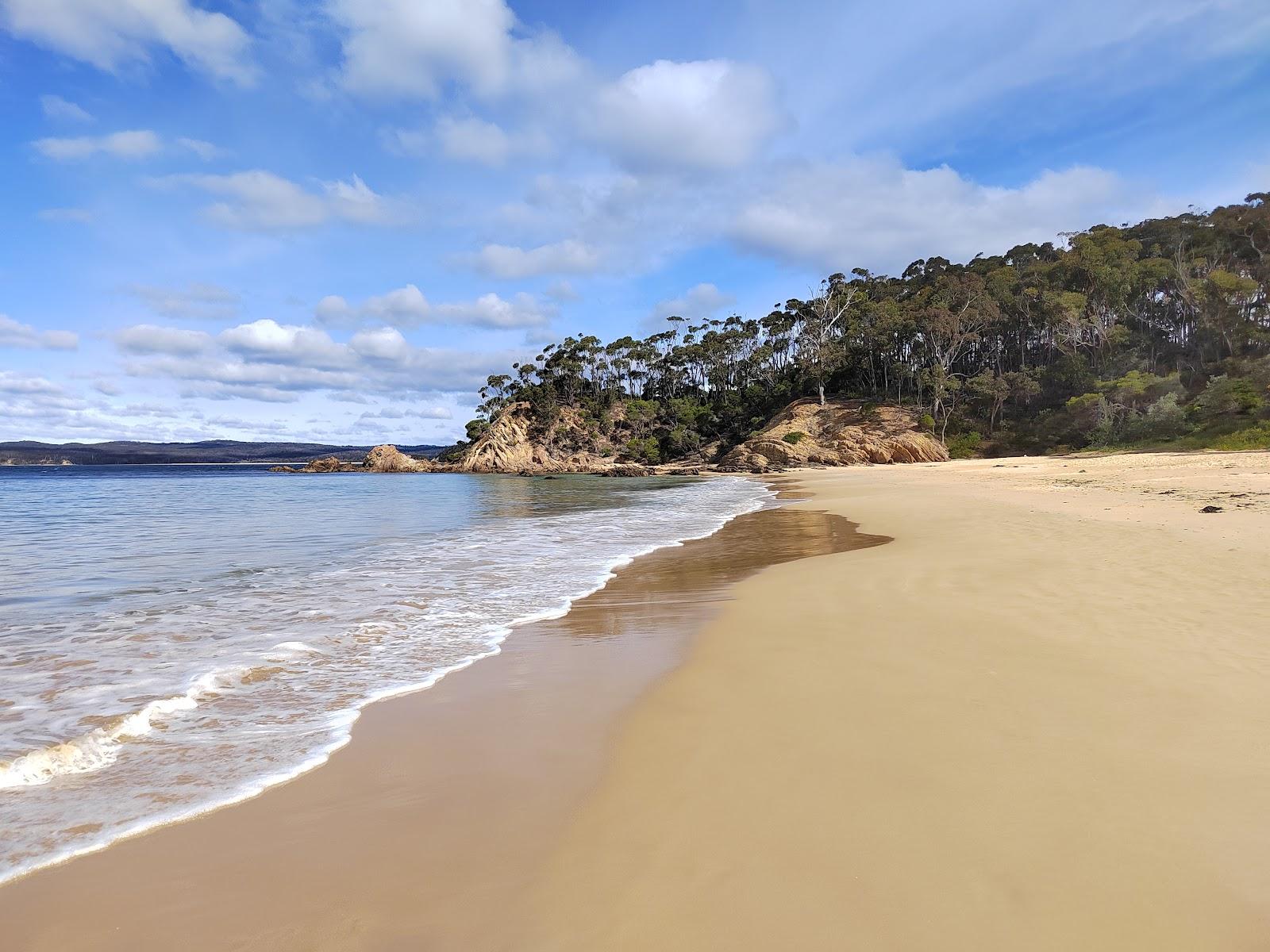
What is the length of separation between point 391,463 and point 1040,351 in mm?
73450

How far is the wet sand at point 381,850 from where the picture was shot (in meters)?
2.24

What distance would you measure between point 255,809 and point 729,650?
352cm

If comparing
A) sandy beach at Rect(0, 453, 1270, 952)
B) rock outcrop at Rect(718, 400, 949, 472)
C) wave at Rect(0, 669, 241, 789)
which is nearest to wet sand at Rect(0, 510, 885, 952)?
sandy beach at Rect(0, 453, 1270, 952)

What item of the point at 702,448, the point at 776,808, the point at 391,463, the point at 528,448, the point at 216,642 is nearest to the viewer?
the point at 776,808

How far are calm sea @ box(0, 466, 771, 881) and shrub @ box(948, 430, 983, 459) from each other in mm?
39855

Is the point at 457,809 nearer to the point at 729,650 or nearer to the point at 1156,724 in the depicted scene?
the point at 729,650

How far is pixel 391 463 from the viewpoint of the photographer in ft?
272

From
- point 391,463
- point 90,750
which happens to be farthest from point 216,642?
point 391,463

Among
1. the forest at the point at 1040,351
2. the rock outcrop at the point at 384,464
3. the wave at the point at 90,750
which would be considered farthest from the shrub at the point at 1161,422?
the rock outcrop at the point at 384,464

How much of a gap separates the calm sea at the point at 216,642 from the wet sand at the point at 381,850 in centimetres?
29

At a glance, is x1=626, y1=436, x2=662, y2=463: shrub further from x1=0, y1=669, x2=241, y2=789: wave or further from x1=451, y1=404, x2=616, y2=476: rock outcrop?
x1=0, y1=669, x2=241, y2=789: wave

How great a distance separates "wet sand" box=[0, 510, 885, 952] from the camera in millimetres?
2236

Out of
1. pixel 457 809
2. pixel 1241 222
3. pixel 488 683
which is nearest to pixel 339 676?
pixel 488 683

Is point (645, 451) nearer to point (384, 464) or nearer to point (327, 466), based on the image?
point (384, 464)
